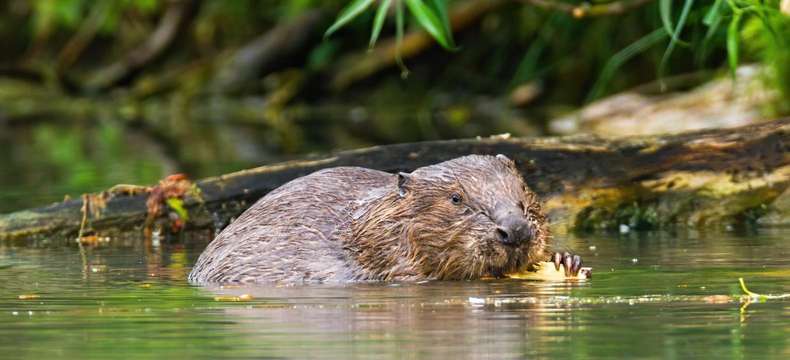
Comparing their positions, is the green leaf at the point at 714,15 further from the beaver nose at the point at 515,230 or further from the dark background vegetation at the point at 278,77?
the dark background vegetation at the point at 278,77

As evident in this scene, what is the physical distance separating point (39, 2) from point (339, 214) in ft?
66.5

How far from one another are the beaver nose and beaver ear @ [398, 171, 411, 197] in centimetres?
48

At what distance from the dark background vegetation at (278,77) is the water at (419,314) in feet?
17.3

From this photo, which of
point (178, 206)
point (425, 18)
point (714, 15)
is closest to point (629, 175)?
point (714, 15)

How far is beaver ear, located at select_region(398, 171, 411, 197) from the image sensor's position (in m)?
7.54

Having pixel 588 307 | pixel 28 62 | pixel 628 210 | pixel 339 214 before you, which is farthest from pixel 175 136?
pixel 588 307

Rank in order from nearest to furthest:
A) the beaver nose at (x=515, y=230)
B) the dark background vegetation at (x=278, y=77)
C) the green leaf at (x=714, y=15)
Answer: the beaver nose at (x=515, y=230), the green leaf at (x=714, y=15), the dark background vegetation at (x=278, y=77)

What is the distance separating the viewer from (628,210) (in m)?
9.96

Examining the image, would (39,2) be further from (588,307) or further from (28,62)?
(588,307)

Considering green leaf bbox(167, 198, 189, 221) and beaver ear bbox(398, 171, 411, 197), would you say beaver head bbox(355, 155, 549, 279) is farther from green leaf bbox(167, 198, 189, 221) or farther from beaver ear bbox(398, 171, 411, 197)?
green leaf bbox(167, 198, 189, 221)

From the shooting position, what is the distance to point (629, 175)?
987 cm

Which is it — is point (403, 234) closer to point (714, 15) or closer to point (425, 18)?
point (425, 18)

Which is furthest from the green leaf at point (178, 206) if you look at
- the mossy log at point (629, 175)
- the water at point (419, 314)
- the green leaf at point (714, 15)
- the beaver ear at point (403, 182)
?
the green leaf at point (714, 15)

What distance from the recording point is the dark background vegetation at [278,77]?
17.1 metres
